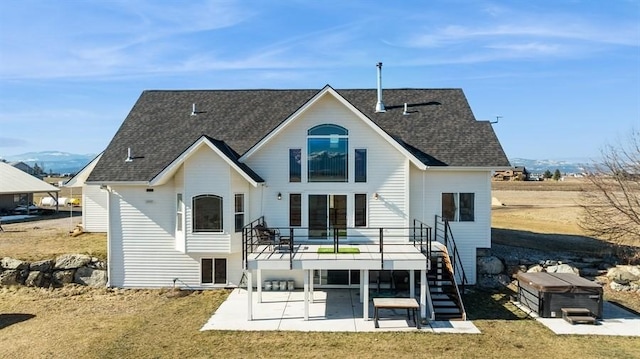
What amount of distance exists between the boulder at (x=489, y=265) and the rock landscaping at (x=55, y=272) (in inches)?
583

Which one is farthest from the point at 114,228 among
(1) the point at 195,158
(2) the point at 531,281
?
(2) the point at 531,281

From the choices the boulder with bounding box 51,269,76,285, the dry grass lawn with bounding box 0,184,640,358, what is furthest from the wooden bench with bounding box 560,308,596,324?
the boulder with bounding box 51,269,76,285

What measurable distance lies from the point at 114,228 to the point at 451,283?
12.7m

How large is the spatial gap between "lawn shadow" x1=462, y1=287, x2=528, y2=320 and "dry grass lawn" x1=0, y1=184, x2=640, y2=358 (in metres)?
0.03

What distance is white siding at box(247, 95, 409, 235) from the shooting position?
17.0 m

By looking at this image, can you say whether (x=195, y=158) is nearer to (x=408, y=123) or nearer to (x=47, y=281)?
(x=47, y=281)

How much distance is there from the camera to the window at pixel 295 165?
17266 millimetres

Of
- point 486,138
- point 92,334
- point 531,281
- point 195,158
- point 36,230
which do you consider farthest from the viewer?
point 36,230

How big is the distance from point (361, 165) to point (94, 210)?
15.4 meters

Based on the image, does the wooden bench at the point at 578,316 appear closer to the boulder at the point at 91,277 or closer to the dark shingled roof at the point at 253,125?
the dark shingled roof at the point at 253,125

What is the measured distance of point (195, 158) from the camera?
16.1 meters

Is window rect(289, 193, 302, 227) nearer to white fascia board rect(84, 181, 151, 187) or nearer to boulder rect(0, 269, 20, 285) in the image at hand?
white fascia board rect(84, 181, 151, 187)

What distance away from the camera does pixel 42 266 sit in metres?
17.4

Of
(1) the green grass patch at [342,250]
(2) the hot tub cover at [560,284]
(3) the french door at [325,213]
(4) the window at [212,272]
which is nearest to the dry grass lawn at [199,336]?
(4) the window at [212,272]
